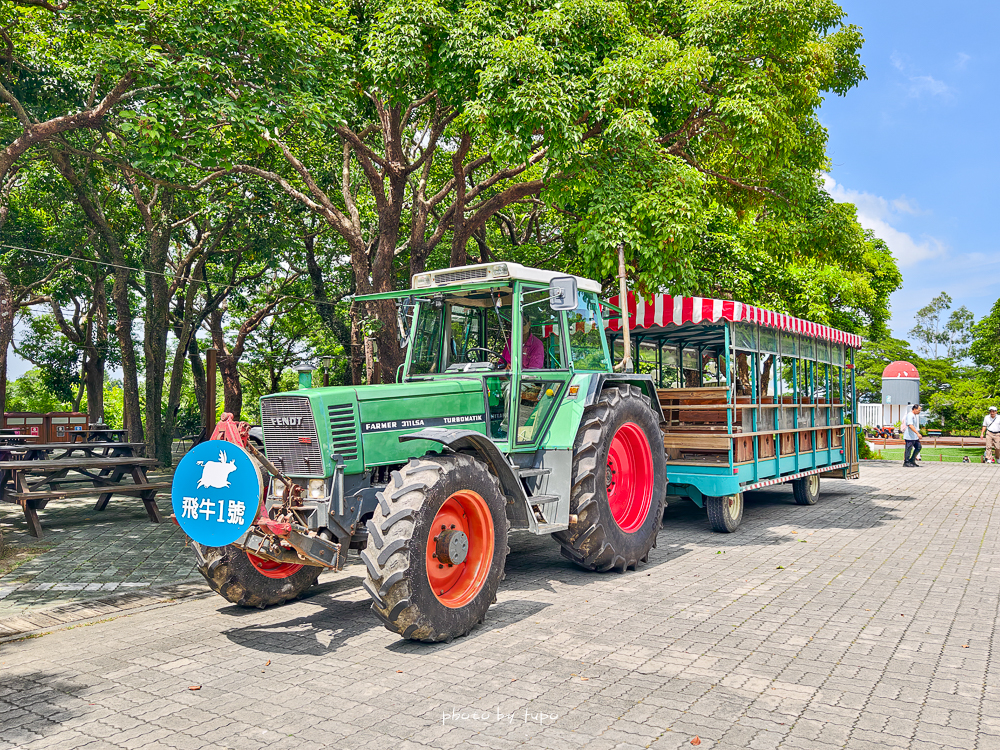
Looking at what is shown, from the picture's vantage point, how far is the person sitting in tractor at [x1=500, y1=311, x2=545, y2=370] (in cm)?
690

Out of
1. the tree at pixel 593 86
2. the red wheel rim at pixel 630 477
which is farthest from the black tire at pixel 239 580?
the tree at pixel 593 86

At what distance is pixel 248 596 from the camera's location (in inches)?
234

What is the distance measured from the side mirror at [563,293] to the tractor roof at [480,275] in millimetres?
264

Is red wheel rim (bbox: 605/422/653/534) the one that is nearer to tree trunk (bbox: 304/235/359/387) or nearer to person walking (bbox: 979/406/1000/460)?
tree trunk (bbox: 304/235/359/387)

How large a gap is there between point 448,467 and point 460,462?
16 cm

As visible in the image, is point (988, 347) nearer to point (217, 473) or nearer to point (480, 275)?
point (480, 275)

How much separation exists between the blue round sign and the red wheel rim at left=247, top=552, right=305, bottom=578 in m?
0.88

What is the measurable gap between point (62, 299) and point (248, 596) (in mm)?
22053

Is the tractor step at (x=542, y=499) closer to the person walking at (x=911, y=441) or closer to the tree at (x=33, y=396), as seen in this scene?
the person walking at (x=911, y=441)

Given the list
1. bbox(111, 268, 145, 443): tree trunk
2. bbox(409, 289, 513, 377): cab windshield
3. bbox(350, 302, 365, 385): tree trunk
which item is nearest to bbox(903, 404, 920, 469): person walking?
bbox(350, 302, 365, 385): tree trunk

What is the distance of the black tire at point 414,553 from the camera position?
16.1 ft

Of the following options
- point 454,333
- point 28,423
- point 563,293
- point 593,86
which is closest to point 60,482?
point 454,333

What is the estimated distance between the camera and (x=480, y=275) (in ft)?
22.7

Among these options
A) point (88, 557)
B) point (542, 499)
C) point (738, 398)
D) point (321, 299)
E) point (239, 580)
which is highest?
point (321, 299)
